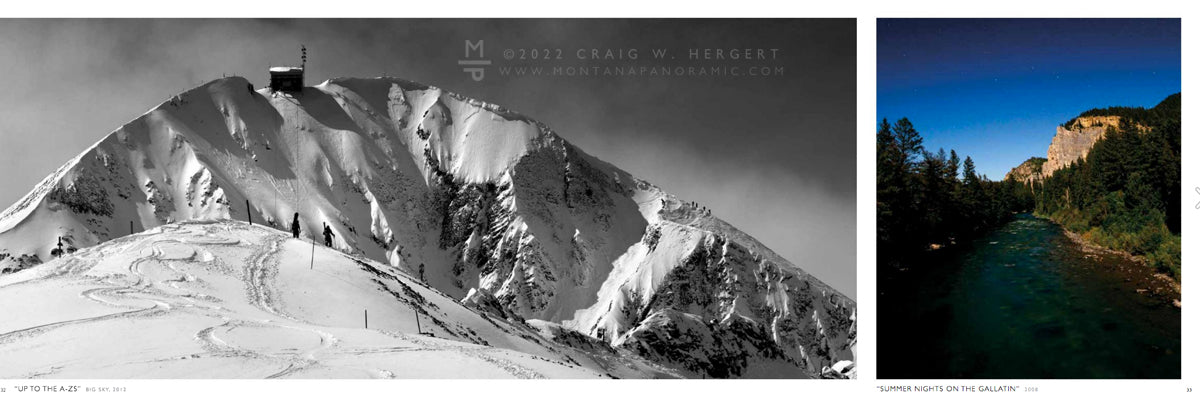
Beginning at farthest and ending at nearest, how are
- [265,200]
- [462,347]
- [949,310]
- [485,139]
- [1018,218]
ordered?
[485,139] → [265,200] → [1018,218] → [949,310] → [462,347]

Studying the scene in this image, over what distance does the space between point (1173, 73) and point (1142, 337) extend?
25.1 ft

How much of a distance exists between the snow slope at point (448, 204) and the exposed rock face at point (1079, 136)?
47.2m

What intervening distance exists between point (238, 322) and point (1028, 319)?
75.7ft

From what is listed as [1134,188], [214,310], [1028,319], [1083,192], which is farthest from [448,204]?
[1028,319]

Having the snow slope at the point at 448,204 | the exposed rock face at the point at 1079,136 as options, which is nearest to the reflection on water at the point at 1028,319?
the exposed rock face at the point at 1079,136

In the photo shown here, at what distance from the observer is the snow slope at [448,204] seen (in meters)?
83.5

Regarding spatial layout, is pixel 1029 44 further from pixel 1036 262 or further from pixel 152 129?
pixel 152 129

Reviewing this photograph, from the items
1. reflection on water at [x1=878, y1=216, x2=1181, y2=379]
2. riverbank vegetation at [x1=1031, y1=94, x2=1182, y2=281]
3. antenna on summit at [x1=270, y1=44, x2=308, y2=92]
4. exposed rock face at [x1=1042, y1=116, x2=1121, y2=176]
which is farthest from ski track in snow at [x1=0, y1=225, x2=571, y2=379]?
antenna on summit at [x1=270, y1=44, x2=308, y2=92]

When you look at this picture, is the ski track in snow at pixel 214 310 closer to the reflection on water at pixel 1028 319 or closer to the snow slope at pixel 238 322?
the snow slope at pixel 238 322

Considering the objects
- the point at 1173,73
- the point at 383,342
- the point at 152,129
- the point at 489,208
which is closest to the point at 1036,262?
the point at 1173,73

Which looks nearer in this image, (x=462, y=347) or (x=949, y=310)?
(x=462, y=347)

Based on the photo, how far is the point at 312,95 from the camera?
105 meters

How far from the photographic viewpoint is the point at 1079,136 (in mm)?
29391

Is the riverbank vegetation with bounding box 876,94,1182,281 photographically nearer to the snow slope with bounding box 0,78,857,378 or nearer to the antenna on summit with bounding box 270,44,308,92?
the snow slope with bounding box 0,78,857,378
